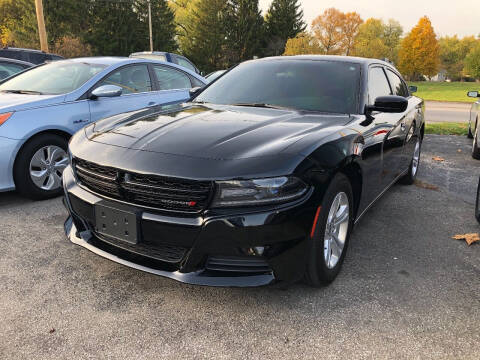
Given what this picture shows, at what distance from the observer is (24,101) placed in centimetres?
422

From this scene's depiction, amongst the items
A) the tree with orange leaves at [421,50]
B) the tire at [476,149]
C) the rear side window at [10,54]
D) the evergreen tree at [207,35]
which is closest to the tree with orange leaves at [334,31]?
the tree with orange leaves at [421,50]

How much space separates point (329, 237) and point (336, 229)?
0.13 m

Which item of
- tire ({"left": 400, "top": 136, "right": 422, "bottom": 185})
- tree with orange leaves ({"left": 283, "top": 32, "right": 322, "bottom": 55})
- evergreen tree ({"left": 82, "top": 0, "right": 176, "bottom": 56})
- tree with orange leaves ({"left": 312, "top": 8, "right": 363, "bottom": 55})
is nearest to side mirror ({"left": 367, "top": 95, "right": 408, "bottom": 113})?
tire ({"left": 400, "top": 136, "right": 422, "bottom": 185})

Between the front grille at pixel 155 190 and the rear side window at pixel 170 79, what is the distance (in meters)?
3.46

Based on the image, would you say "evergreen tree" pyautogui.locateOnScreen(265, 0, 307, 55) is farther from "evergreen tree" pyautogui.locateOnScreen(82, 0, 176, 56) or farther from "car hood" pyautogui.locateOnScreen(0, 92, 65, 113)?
"car hood" pyautogui.locateOnScreen(0, 92, 65, 113)

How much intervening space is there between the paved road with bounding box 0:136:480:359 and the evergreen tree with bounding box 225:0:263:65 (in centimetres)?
5293

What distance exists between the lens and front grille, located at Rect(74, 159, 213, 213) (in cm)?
215

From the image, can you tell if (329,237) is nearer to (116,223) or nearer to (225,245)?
(225,245)

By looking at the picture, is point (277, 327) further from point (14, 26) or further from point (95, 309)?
point (14, 26)

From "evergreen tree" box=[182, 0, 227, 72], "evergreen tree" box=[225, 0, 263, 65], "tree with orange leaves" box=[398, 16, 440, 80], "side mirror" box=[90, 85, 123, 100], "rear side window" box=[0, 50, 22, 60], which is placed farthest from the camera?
"evergreen tree" box=[225, 0, 263, 65]

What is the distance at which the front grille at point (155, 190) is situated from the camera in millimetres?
2146

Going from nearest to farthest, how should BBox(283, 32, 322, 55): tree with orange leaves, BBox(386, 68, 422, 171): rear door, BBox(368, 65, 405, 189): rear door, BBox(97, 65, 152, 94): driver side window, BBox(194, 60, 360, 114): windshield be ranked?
BBox(194, 60, 360, 114): windshield
BBox(368, 65, 405, 189): rear door
BBox(386, 68, 422, 171): rear door
BBox(97, 65, 152, 94): driver side window
BBox(283, 32, 322, 55): tree with orange leaves

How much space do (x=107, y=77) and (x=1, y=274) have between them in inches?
111

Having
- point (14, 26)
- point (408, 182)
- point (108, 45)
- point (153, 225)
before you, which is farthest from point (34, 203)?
point (14, 26)
